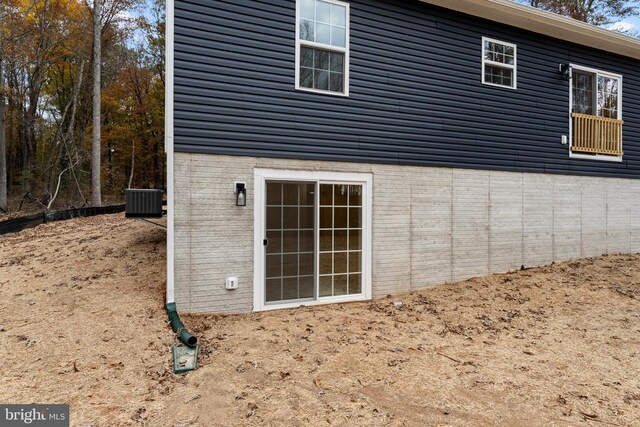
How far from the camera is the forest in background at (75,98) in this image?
14.5 m

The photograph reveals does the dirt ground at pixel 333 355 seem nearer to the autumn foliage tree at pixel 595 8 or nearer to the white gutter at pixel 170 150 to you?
the white gutter at pixel 170 150

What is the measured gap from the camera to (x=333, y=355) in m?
3.79

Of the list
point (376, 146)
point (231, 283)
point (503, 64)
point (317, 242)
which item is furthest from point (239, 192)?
point (503, 64)

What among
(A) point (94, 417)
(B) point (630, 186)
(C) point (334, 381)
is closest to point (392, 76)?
(C) point (334, 381)

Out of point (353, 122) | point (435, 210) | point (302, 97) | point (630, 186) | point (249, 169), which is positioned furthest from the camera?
point (630, 186)

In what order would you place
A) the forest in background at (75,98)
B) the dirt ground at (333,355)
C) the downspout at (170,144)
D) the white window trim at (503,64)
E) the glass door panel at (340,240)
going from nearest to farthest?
the dirt ground at (333,355) → the downspout at (170,144) → the glass door panel at (340,240) → the white window trim at (503,64) → the forest in background at (75,98)

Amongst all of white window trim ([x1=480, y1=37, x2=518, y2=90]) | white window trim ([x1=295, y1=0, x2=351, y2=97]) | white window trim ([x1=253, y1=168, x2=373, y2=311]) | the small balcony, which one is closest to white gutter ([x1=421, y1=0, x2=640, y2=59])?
white window trim ([x1=480, y1=37, x2=518, y2=90])

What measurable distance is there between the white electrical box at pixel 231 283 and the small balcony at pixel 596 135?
24.2 feet

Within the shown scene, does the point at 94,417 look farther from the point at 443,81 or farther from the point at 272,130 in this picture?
the point at 443,81

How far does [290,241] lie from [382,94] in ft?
9.13

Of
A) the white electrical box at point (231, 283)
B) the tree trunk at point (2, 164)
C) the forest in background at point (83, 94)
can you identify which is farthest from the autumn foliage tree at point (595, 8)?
the tree trunk at point (2, 164)

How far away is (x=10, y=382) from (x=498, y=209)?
7201mm

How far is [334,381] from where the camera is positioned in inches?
128

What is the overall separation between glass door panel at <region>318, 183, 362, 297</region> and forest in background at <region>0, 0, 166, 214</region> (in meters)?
12.8
